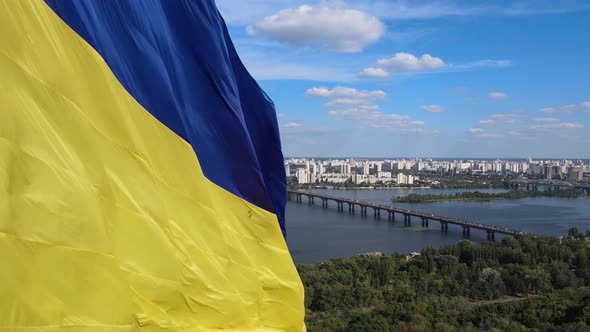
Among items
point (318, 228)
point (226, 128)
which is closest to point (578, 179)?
point (318, 228)

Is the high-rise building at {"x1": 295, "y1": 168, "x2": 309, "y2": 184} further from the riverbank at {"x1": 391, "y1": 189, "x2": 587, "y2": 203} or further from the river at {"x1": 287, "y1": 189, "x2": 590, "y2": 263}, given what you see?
the riverbank at {"x1": 391, "y1": 189, "x2": 587, "y2": 203}

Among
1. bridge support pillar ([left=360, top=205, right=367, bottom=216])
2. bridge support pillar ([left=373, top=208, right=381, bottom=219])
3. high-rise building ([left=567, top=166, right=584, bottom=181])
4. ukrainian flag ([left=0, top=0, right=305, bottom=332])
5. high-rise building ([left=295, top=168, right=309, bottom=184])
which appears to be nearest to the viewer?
ukrainian flag ([left=0, top=0, right=305, bottom=332])

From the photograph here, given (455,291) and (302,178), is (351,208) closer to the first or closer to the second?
(455,291)

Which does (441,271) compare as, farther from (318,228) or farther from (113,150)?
(113,150)

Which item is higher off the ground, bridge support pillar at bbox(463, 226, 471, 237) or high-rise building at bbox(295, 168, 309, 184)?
high-rise building at bbox(295, 168, 309, 184)

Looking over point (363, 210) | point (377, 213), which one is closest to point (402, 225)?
point (377, 213)

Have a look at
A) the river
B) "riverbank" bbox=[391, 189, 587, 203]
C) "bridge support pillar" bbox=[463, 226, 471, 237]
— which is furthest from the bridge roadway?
"riverbank" bbox=[391, 189, 587, 203]
